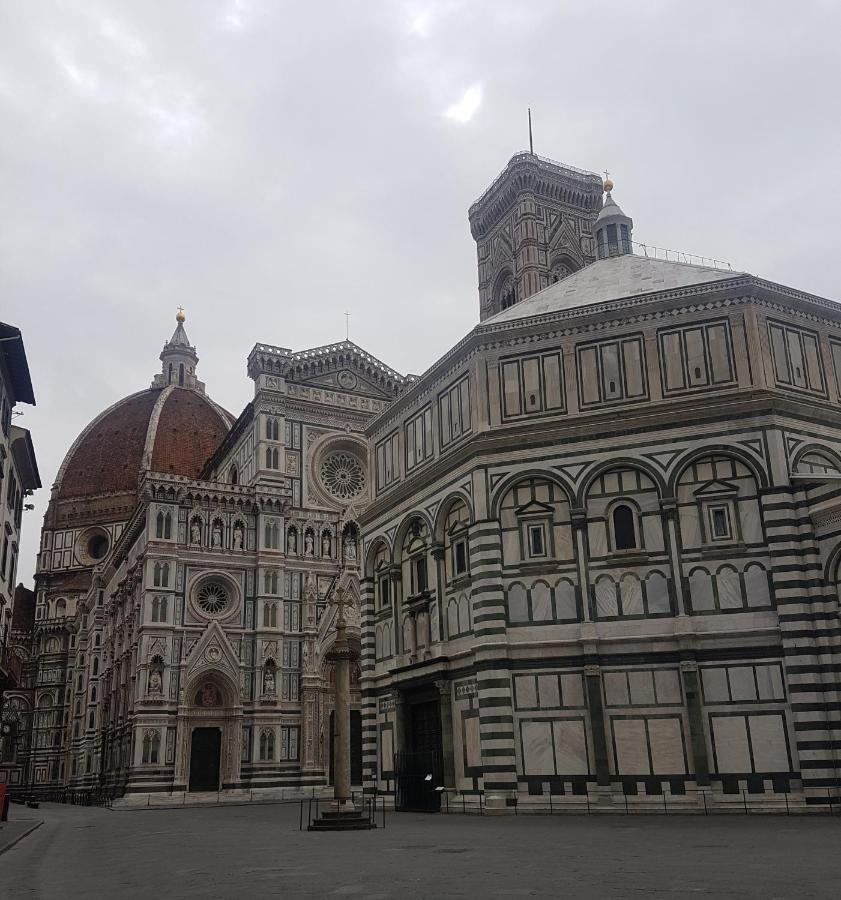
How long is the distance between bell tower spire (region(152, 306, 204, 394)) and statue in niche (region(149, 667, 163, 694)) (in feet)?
201

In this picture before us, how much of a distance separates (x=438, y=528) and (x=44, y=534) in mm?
73146

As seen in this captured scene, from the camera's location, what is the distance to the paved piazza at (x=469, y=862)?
10.9 m

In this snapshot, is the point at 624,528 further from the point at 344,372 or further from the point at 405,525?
the point at 344,372

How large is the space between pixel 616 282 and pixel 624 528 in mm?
8659

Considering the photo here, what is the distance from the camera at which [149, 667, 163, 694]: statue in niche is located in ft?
160

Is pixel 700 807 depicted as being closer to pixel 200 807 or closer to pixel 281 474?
pixel 200 807

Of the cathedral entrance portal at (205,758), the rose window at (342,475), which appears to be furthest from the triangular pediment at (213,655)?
the rose window at (342,475)

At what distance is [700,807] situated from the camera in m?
23.2

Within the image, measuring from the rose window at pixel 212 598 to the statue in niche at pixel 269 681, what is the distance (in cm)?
417

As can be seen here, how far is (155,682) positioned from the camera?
4894 cm

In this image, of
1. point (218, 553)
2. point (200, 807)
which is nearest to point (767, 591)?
point (200, 807)

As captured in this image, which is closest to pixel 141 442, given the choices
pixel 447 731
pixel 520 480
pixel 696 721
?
pixel 447 731

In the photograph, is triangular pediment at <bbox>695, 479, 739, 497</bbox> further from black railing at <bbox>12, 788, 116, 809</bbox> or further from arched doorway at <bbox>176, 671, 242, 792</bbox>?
black railing at <bbox>12, 788, 116, 809</bbox>

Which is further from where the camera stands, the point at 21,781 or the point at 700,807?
the point at 21,781
